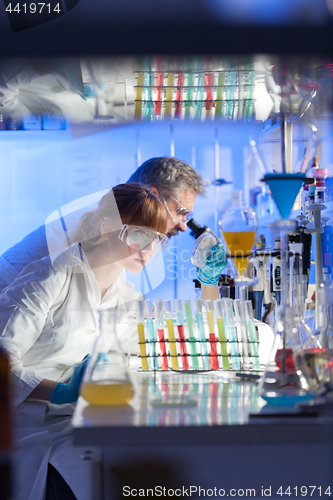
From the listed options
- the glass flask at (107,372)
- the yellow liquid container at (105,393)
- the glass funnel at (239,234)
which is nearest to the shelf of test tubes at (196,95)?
the glass funnel at (239,234)

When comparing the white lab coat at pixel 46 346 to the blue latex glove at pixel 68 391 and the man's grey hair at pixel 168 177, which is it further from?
the man's grey hair at pixel 168 177

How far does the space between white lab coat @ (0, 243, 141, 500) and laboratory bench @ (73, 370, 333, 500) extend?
0.92 ft

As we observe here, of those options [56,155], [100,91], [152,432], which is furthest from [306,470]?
[56,155]

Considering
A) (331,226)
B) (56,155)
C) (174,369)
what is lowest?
(174,369)

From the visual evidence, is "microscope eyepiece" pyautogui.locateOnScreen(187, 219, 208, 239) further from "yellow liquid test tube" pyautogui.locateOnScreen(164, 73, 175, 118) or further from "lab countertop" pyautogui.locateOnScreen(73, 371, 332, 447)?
"lab countertop" pyautogui.locateOnScreen(73, 371, 332, 447)

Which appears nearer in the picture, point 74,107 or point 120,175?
point 74,107

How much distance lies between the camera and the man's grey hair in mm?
2445

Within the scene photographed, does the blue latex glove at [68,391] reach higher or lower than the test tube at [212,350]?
lower

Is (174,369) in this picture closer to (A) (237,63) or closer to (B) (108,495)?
(B) (108,495)

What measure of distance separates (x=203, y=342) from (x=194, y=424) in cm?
51

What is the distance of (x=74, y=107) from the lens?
1614mm

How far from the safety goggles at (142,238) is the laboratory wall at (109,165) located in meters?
0.45

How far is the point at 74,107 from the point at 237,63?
0.88 meters

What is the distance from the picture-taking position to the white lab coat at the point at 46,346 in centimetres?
147
